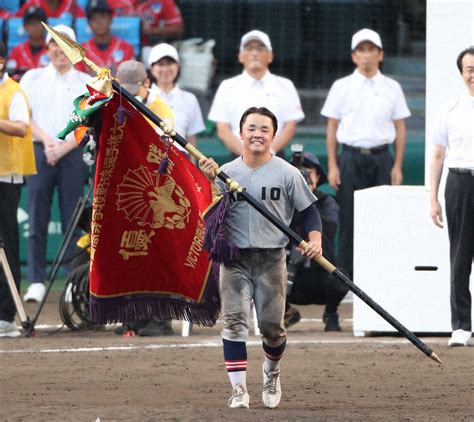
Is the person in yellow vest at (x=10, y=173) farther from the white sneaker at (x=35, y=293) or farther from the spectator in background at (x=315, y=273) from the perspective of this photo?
the spectator in background at (x=315, y=273)

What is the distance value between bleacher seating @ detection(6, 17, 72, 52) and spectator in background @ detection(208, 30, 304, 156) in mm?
2478

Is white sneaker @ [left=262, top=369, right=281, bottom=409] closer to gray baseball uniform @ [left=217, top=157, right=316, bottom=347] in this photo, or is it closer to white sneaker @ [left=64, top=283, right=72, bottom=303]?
gray baseball uniform @ [left=217, top=157, right=316, bottom=347]

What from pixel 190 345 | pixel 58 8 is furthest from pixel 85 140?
pixel 58 8

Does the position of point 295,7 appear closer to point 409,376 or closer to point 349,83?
point 349,83

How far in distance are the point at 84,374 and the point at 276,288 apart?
194 cm

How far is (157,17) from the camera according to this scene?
16.0 m

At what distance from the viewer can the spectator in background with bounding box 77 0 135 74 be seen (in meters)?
15.0

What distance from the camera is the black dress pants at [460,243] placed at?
1102 centimetres

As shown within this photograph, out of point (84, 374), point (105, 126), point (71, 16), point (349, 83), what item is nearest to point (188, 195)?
point (105, 126)

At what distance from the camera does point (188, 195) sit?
9258mm

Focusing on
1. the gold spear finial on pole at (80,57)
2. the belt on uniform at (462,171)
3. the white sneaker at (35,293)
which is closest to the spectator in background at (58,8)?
the white sneaker at (35,293)

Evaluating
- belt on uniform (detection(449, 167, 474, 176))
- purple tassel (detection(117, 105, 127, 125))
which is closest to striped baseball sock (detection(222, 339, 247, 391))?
purple tassel (detection(117, 105, 127, 125))

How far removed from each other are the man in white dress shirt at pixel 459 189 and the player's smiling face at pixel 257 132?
9.46ft

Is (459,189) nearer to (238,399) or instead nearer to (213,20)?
(238,399)
